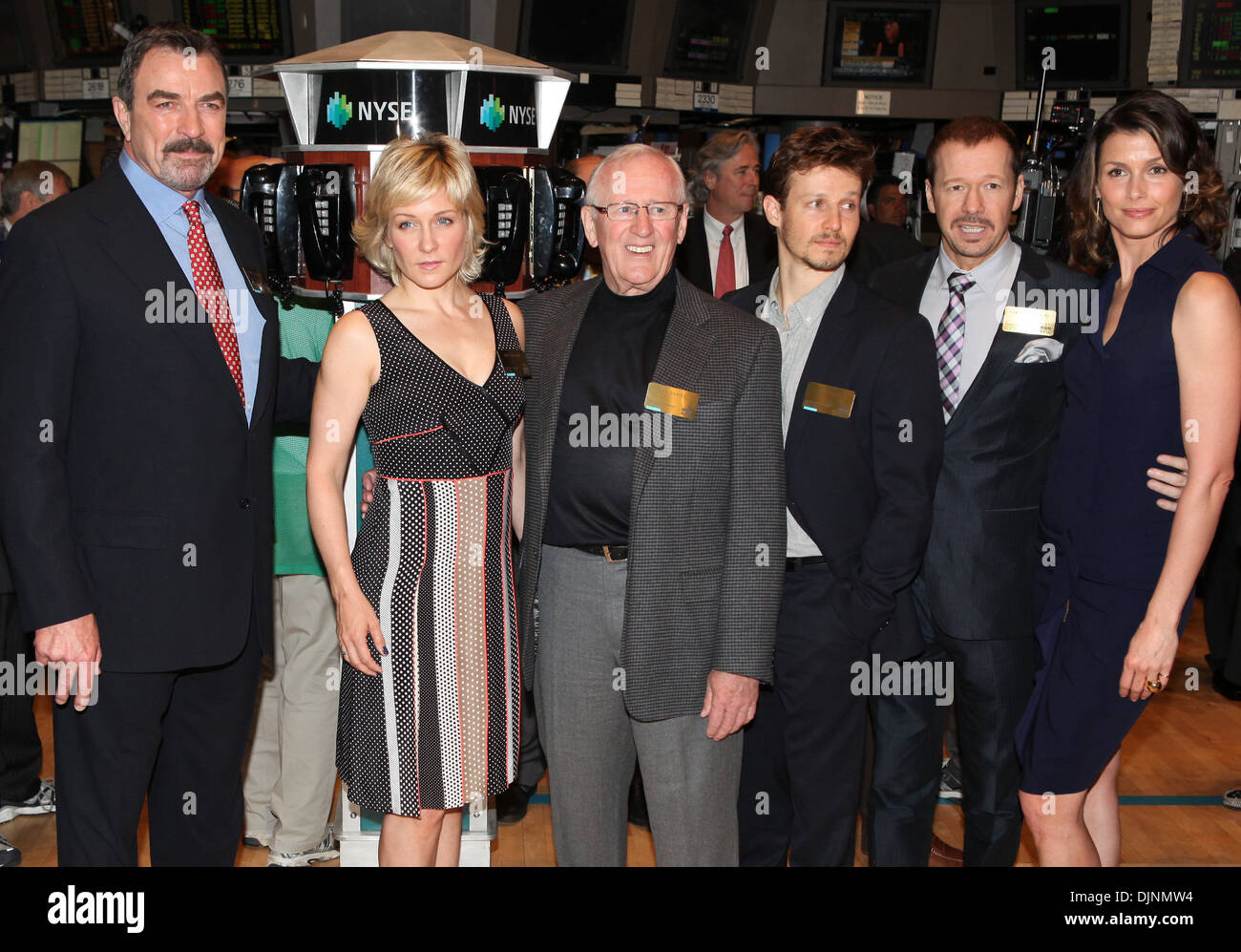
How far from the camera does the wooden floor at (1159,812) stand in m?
3.46

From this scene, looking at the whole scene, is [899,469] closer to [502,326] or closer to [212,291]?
[502,326]

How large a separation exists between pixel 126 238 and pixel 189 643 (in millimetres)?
803

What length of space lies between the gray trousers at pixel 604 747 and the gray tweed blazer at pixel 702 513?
59 mm

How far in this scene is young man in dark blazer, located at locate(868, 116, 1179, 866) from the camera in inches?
103

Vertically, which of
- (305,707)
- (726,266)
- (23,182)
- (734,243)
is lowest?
(305,707)

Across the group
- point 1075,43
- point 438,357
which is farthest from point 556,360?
point 1075,43

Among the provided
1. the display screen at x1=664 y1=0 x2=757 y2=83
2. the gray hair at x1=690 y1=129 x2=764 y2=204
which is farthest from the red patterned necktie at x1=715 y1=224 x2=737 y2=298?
the display screen at x1=664 y1=0 x2=757 y2=83

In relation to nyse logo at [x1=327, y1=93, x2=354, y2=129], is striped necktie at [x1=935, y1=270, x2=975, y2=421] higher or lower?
lower

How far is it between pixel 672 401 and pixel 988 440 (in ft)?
2.65

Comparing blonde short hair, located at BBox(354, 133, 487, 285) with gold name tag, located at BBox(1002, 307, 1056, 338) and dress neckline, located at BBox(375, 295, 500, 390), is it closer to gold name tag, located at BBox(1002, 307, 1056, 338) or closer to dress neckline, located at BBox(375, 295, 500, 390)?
dress neckline, located at BBox(375, 295, 500, 390)

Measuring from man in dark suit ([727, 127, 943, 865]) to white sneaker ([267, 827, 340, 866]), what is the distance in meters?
1.47

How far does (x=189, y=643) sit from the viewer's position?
7.71ft

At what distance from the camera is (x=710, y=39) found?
7.23 metres

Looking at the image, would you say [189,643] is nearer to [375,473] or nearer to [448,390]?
[375,473]
